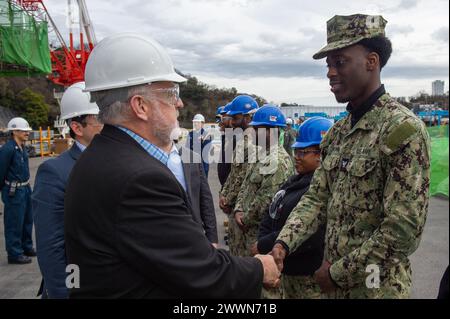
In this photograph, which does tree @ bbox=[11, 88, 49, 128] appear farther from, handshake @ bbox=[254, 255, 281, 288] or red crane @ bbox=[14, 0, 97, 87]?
handshake @ bbox=[254, 255, 281, 288]

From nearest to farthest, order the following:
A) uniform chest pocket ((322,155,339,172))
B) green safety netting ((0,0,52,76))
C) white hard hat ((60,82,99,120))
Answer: uniform chest pocket ((322,155,339,172)) → white hard hat ((60,82,99,120)) → green safety netting ((0,0,52,76))

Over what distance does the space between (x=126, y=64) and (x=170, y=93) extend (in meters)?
0.21

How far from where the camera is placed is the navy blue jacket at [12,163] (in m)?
6.32

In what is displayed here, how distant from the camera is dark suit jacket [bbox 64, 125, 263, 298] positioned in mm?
1385

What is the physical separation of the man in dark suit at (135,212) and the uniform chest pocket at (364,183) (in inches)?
26.0

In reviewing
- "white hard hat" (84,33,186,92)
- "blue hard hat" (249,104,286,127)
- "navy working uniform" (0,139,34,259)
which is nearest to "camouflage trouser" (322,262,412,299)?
"white hard hat" (84,33,186,92)

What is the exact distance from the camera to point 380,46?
83.4 inches

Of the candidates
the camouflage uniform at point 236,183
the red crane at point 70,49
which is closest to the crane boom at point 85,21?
the red crane at point 70,49

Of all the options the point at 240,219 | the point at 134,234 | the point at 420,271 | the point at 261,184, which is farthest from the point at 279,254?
Result: the point at 420,271

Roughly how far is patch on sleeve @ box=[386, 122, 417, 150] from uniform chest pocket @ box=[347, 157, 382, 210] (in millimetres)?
122

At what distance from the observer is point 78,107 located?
2.81 meters
